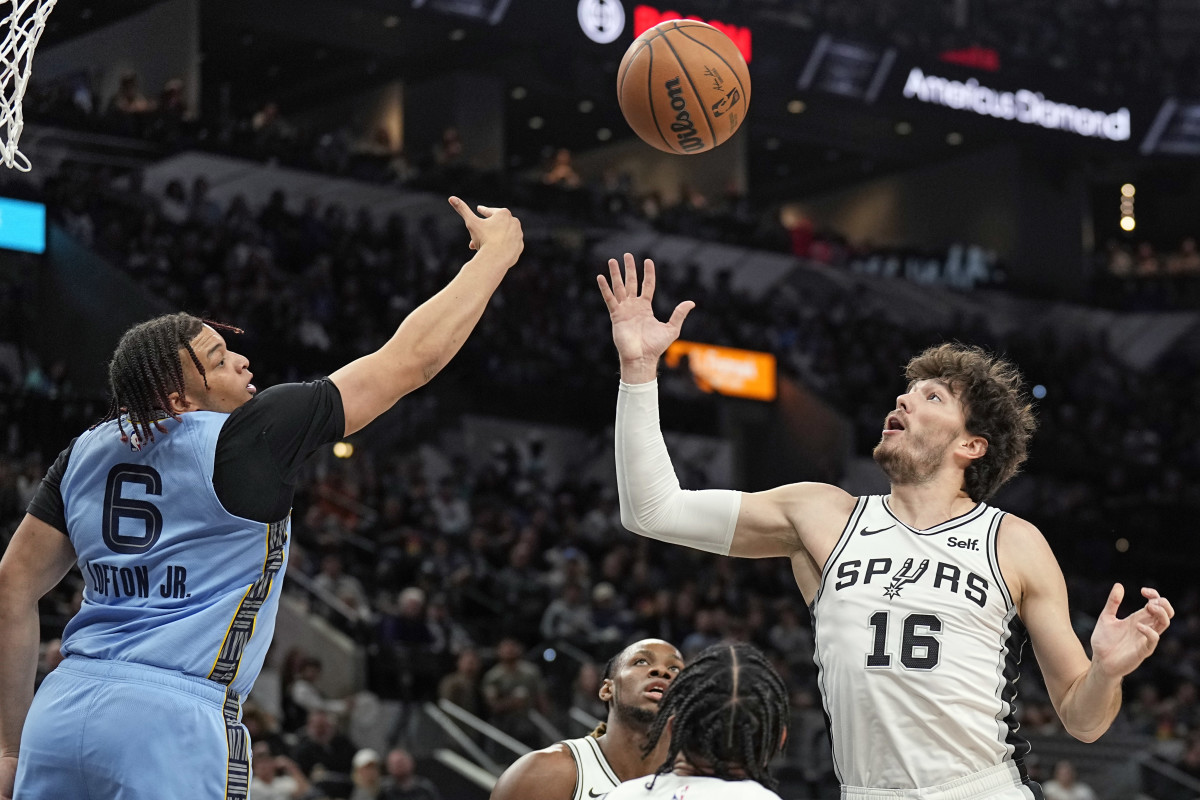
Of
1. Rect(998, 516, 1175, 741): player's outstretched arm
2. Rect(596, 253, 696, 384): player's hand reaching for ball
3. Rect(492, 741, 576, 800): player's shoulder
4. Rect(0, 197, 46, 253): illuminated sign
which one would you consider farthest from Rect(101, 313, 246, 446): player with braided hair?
Rect(0, 197, 46, 253): illuminated sign

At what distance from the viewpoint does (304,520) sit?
1506 cm

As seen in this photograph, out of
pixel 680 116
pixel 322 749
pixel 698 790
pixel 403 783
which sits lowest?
pixel 403 783

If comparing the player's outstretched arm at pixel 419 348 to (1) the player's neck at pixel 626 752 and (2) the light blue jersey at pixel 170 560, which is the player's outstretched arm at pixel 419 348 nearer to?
(2) the light blue jersey at pixel 170 560

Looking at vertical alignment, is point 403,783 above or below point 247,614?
below

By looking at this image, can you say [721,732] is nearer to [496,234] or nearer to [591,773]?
[496,234]

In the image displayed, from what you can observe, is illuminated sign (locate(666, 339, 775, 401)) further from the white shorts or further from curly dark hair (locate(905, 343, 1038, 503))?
the white shorts

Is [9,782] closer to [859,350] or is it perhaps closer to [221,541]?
[221,541]

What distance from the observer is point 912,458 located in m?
4.08

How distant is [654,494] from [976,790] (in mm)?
1146

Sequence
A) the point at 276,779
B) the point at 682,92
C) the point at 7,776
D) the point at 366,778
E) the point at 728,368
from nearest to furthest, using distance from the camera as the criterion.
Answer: the point at 7,776, the point at 682,92, the point at 276,779, the point at 366,778, the point at 728,368

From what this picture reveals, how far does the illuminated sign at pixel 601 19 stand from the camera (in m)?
23.2

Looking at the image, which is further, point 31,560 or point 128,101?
point 128,101

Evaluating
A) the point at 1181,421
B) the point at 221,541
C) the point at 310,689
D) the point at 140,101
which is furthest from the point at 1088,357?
the point at 221,541

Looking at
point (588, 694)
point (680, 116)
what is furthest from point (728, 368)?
point (680, 116)
